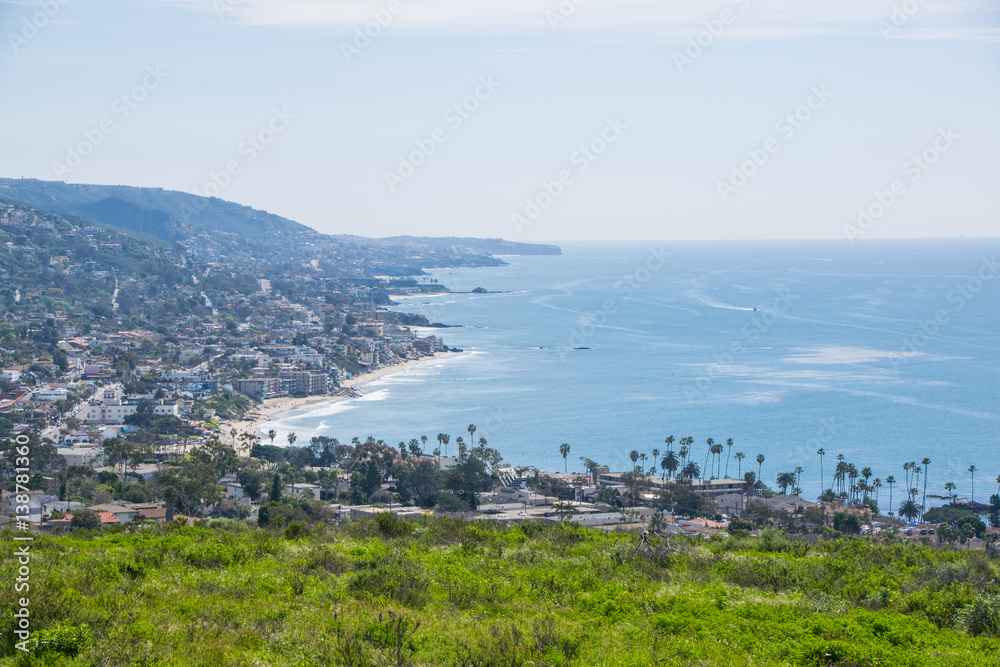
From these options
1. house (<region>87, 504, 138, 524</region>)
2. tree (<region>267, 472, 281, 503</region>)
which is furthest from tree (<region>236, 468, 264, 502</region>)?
house (<region>87, 504, 138, 524</region>)

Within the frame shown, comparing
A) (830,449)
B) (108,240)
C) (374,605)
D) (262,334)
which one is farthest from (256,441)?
(108,240)

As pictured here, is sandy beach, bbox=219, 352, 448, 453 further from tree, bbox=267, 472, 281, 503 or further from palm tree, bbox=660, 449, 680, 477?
palm tree, bbox=660, 449, 680, 477

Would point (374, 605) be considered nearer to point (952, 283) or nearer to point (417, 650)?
point (417, 650)

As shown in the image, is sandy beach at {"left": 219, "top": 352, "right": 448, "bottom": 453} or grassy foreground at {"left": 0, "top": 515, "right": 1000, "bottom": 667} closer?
grassy foreground at {"left": 0, "top": 515, "right": 1000, "bottom": 667}

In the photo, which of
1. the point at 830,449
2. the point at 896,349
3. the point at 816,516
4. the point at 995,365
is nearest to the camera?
the point at 816,516
